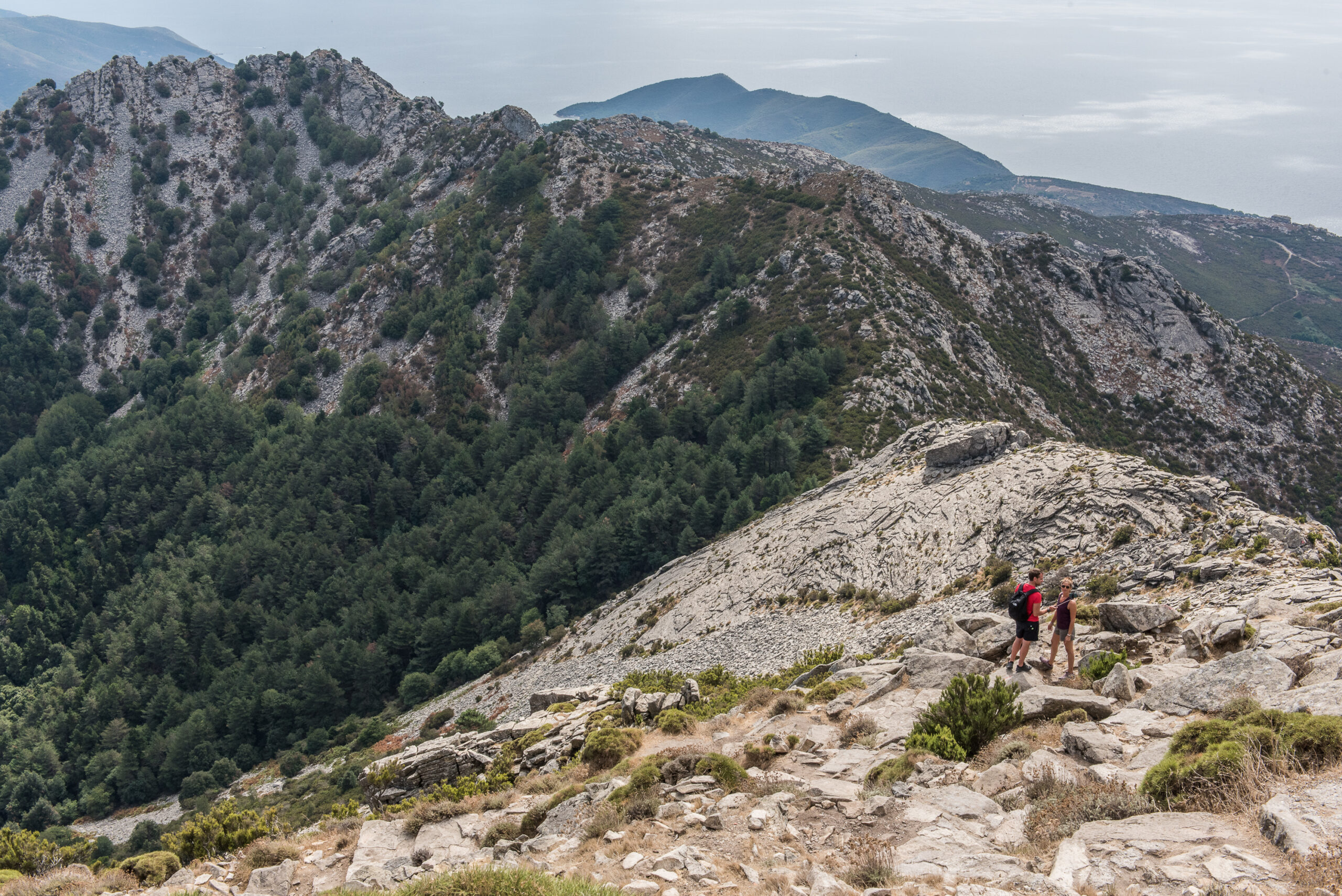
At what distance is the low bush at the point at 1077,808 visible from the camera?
38.5ft

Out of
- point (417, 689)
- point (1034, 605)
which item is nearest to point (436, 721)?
point (417, 689)

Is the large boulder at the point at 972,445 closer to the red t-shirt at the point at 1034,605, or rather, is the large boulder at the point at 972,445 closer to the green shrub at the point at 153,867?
the red t-shirt at the point at 1034,605

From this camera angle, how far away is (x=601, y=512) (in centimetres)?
8000

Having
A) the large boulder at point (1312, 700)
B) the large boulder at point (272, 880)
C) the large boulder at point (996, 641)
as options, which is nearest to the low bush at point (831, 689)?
the large boulder at point (996, 641)

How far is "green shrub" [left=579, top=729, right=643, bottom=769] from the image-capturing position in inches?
803

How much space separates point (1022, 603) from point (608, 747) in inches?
465

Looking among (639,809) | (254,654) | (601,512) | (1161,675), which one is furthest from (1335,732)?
(254,654)

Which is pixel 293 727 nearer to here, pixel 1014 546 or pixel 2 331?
pixel 1014 546

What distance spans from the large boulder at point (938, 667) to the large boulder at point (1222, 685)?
14.3 ft

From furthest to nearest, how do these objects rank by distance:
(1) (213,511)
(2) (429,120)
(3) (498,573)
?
(2) (429,120) → (1) (213,511) → (3) (498,573)

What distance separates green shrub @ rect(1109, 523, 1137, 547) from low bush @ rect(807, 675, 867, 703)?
14.9 meters

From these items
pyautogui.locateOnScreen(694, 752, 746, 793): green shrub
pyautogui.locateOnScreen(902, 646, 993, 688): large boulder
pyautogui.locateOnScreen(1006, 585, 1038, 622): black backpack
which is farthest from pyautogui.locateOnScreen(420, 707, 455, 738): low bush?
pyautogui.locateOnScreen(1006, 585, 1038, 622): black backpack

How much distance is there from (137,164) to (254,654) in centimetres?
15887

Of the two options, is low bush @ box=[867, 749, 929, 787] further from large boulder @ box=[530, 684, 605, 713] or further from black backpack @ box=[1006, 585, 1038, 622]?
large boulder @ box=[530, 684, 605, 713]
